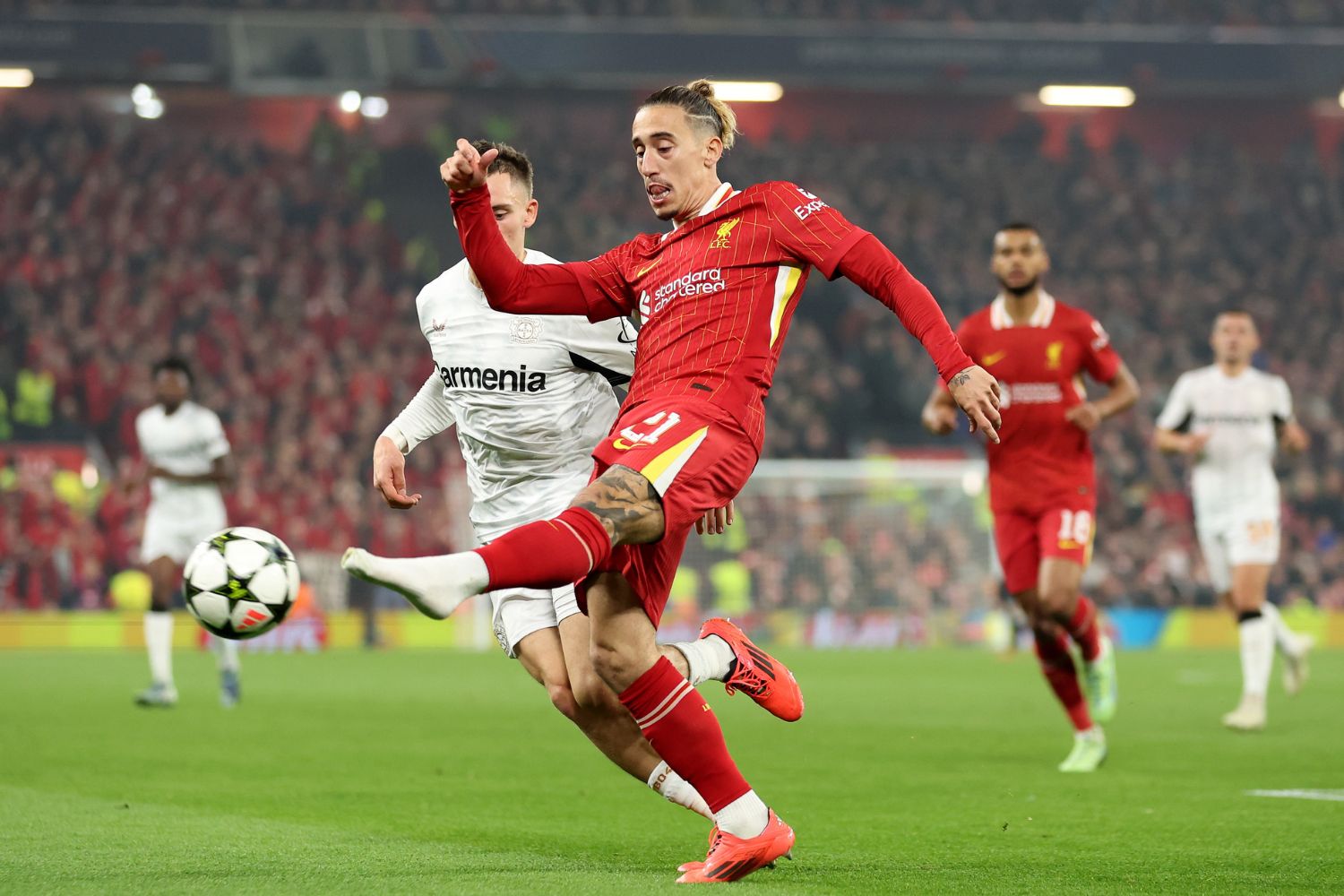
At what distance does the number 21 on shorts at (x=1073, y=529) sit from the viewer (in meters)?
8.76

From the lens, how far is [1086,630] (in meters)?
8.84

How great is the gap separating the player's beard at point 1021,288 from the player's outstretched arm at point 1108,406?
0.62m

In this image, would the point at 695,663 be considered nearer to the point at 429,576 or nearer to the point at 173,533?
the point at 429,576

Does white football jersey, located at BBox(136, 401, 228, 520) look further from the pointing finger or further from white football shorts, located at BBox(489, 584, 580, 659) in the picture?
the pointing finger

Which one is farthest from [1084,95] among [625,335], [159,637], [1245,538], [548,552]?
[548,552]

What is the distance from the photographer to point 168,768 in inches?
329

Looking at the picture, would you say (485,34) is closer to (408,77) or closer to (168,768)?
(408,77)

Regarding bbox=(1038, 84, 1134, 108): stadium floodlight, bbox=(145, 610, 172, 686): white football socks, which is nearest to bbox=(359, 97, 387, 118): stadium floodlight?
bbox=(1038, 84, 1134, 108): stadium floodlight

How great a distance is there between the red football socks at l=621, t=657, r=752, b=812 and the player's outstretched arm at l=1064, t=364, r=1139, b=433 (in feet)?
13.9

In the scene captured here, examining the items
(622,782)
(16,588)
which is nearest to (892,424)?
(16,588)

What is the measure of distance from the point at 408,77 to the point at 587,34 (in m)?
3.05

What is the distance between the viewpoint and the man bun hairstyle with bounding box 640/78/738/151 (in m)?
5.33

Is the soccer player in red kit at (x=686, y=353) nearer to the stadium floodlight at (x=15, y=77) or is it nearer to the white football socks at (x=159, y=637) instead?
the white football socks at (x=159, y=637)

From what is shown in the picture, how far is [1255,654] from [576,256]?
18467mm
